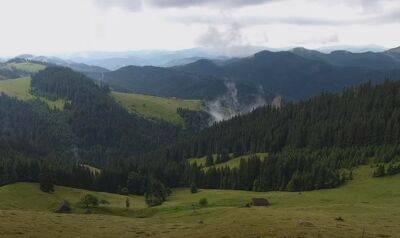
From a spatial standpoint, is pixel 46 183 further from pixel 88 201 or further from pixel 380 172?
pixel 380 172

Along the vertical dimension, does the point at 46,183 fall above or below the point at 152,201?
above

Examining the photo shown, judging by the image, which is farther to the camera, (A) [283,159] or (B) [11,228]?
(A) [283,159]

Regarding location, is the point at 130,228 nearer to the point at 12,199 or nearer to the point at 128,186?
the point at 12,199

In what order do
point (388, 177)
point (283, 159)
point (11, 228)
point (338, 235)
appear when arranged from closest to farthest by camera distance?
point (338, 235) → point (11, 228) → point (388, 177) → point (283, 159)

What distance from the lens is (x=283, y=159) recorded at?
176 m

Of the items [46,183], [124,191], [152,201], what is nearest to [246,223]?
[152,201]

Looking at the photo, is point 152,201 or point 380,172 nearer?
point 152,201

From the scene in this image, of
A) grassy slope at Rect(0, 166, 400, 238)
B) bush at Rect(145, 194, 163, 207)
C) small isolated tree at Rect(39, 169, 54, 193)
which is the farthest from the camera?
small isolated tree at Rect(39, 169, 54, 193)

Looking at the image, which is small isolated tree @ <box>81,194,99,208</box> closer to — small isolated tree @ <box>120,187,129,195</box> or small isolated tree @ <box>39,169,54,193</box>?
small isolated tree @ <box>39,169,54,193</box>

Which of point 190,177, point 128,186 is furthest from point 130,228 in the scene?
point 190,177

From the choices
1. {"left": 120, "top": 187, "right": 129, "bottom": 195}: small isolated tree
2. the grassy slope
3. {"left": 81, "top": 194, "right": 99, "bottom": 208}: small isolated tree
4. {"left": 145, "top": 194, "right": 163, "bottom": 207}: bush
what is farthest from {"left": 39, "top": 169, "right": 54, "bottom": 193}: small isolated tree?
{"left": 120, "top": 187, "right": 129, "bottom": 195}: small isolated tree

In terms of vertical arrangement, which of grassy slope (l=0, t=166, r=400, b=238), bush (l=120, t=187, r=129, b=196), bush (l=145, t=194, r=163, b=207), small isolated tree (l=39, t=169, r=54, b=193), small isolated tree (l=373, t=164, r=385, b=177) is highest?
grassy slope (l=0, t=166, r=400, b=238)

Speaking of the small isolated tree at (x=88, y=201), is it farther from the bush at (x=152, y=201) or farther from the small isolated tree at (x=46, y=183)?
the small isolated tree at (x=46, y=183)

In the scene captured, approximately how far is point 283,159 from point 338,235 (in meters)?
120
